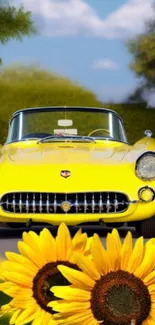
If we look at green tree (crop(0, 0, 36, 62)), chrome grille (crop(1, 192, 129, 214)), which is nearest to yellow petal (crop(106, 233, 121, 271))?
chrome grille (crop(1, 192, 129, 214))

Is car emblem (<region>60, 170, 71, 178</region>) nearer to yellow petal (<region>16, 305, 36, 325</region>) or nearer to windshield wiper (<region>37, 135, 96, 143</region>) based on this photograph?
windshield wiper (<region>37, 135, 96, 143</region>)

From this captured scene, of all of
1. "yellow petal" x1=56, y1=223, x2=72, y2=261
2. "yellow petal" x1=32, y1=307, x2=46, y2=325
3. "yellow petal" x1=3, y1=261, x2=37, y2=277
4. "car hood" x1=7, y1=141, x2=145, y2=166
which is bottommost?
"yellow petal" x1=32, y1=307, x2=46, y2=325

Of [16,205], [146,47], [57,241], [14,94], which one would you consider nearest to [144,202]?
[16,205]

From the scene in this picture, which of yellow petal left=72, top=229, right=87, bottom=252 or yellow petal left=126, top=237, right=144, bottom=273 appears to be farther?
yellow petal left=72, top=229, right=87, bottom=252

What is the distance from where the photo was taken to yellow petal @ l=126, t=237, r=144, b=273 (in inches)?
39.0

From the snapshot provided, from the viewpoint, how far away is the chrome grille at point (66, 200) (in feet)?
22.6

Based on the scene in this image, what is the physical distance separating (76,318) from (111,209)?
19.6ft

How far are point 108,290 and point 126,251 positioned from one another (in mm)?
68

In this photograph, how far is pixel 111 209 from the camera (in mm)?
6914

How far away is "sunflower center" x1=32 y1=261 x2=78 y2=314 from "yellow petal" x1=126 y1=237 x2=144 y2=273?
85 mm

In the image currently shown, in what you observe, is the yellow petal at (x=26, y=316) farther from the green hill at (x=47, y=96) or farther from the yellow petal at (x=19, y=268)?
the green hill at (x=47, y=96)

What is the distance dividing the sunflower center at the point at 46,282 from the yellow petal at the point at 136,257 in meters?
0.09

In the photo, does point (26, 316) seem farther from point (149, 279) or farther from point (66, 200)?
point (66, 200)

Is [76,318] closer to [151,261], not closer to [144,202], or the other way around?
[151,261]
